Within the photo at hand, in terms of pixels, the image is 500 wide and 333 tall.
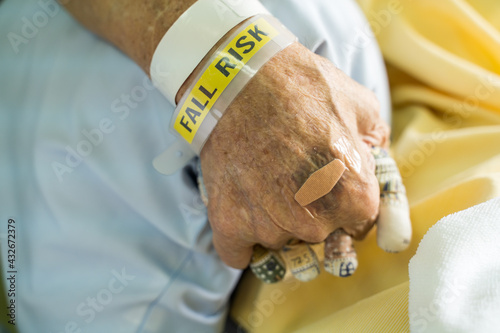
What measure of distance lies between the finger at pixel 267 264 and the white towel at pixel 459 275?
229mm

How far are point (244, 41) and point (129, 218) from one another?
42 cm

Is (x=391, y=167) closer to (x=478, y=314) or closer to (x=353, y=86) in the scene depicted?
(x=353, y=86)

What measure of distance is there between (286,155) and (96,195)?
416 millimetres

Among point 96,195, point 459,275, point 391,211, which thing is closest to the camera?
point 459,275

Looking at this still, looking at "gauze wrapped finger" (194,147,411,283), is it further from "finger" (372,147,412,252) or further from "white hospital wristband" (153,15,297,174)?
"white hospital wristband" (153,15,297,174)

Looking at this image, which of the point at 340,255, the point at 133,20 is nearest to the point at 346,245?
the point at 340,255

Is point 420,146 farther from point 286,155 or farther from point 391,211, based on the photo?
point 286,155

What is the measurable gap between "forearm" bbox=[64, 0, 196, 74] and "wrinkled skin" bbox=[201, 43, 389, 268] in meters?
0.20

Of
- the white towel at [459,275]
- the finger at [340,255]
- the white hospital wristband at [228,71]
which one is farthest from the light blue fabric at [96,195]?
the white towel at [459,275]

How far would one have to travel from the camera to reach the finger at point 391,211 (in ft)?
2.11

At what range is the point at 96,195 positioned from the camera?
0.76 m

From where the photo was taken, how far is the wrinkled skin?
569mm

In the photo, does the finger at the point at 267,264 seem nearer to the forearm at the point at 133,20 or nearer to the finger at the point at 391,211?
the finger at the point at 391,211

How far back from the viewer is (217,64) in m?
0.59
